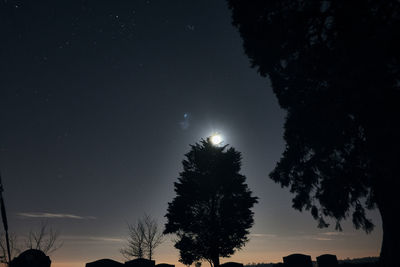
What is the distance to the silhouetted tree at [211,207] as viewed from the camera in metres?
17.2


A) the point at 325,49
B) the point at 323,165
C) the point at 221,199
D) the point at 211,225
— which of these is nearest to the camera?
the point at 325,49

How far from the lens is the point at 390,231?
6.47 metres

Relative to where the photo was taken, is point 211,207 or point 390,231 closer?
point 390,231

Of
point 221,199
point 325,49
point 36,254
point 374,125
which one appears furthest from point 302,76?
point 36,254

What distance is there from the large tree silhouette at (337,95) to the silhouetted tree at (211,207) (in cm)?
940

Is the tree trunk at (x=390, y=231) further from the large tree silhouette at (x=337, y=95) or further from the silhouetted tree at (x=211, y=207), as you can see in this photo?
the silhouetted tree at (x=211, y=207)

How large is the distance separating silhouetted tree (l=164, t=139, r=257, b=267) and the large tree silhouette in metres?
9.40

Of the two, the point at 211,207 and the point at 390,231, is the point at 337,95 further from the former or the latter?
the point at 211,207

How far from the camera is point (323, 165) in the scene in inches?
323

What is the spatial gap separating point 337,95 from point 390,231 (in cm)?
406

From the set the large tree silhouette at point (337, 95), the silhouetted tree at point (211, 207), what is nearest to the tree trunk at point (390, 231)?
the large tree silhouette at point (337, 95)

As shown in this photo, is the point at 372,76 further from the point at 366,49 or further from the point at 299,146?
the point at 299,146

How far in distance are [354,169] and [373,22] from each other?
4294 mm

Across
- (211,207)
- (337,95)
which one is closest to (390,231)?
(337,95)
